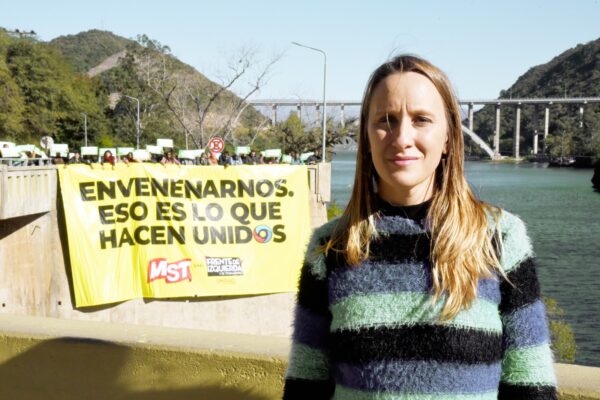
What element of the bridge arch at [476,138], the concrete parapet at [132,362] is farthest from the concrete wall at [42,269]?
the concrete parapet at [132,362]

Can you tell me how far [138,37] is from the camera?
203 ft

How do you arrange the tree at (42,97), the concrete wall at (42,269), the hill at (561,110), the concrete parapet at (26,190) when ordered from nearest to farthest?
the concrete parapet at (26,190)
the concrete wall at (42,269)
the tree at (42,97)
the hill at (561,110)

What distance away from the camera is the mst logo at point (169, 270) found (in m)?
17.5

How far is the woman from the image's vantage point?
63.7 inches

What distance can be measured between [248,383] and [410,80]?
5.12ft

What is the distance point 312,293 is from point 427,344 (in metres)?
0.32

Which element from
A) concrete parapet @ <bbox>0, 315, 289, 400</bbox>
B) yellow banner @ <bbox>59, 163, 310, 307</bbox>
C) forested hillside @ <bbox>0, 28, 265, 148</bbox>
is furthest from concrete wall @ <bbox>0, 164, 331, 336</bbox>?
forested hillside @ <bbox>0, 28, 265, 148</bbox>

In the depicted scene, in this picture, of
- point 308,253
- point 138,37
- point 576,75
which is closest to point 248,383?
point 308,253

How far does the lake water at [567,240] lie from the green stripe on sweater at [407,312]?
0.34 m

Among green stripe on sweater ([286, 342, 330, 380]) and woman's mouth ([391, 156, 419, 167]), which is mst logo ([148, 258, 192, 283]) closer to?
green stripe on sweater ([286, 342, 330, 380])

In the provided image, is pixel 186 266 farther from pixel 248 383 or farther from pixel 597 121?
pixel 597 121

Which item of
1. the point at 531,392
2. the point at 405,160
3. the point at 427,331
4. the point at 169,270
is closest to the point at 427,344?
the point at 427,331

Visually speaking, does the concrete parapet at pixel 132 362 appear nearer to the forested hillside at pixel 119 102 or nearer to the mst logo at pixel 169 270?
the mst logo at pixel 169 270

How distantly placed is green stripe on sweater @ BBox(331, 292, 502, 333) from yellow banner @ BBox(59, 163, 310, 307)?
15.4 m
